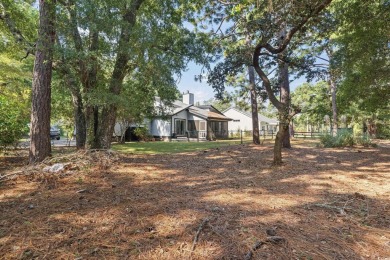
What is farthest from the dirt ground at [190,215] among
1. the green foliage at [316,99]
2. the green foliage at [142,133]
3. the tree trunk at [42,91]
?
the green foliage at [316,99]

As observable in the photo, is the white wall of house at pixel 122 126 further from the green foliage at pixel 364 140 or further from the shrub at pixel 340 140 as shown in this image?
the green foliage at pixel 364 140

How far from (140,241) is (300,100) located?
32439 millimetres

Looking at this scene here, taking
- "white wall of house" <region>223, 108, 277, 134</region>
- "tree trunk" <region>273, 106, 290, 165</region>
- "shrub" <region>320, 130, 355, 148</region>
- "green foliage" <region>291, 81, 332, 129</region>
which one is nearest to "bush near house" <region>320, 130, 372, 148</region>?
"shrub" <region>320, 130, 355, 148</region>

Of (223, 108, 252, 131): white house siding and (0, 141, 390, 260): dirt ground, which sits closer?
(0, 141, 390, 260): dirt ground

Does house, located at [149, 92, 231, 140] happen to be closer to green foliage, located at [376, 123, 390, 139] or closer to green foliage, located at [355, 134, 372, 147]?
green foliage, located at [355, 134, 372, 147]

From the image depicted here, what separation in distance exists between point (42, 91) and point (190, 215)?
5.36 m

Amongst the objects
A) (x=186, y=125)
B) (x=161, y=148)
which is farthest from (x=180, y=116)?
(x=161, y=148)

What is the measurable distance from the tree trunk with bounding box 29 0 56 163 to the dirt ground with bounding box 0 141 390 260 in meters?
1.38

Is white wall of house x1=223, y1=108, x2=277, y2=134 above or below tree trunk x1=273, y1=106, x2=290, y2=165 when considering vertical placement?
above

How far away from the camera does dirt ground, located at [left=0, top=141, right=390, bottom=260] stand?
6.95ft

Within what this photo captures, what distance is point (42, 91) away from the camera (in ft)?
19.6

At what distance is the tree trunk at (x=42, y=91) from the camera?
5.79 metres

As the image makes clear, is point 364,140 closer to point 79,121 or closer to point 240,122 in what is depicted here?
point 79,121

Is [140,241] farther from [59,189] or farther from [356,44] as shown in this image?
[356,44]
